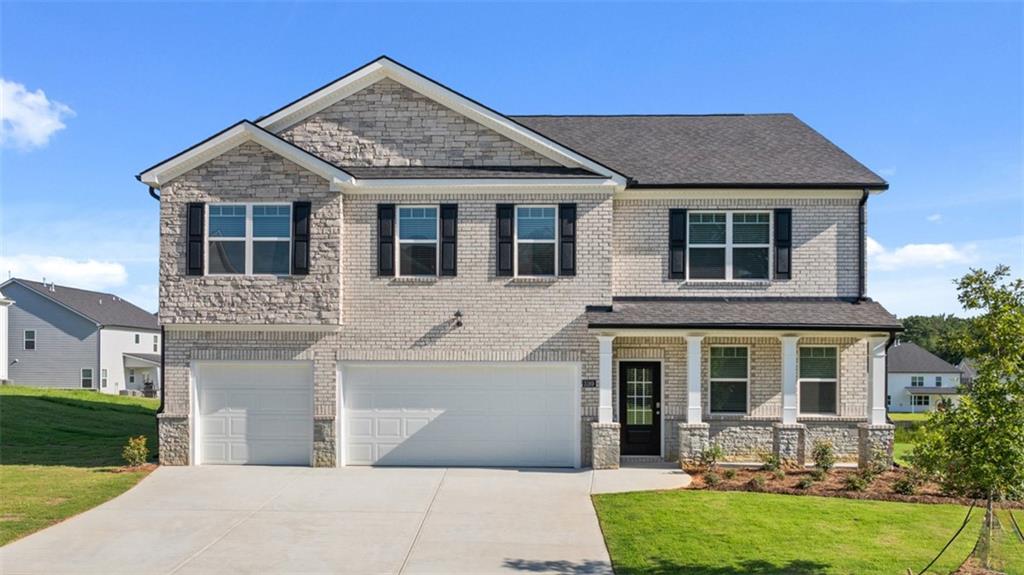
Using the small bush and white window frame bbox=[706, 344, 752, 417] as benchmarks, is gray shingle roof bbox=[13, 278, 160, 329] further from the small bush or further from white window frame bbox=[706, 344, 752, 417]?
white window frame bbox=[706, 344, 752, 417]

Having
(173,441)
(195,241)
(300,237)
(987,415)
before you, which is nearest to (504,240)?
(300,237)

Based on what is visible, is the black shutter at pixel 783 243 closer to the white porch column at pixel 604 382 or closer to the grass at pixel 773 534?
the white porch column at pixel 604 382

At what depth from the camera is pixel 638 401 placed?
16.0 metres

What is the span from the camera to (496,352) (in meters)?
15.2

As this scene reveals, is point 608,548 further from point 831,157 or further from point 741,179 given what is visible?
point 831,157

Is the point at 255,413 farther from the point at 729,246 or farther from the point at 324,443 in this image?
the point at 729,246

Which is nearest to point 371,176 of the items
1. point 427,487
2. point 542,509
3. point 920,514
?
point 427,487

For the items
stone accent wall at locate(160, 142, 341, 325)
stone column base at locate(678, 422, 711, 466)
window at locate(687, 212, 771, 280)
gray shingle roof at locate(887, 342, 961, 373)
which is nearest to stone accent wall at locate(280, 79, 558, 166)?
stone accent wall at locate(160, 142, 341, 325)

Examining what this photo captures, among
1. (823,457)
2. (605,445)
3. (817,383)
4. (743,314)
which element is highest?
(743,314)

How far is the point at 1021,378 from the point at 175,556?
10236mm

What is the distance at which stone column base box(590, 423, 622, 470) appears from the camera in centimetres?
1467

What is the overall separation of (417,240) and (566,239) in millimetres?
3204

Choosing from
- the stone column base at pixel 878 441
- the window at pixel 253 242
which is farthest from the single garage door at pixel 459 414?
the stone column base at pixel 878 441

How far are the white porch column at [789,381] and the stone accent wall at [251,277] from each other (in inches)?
369
